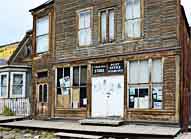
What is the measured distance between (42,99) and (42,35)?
3.81 m

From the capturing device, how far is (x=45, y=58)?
Answer: 782 inches

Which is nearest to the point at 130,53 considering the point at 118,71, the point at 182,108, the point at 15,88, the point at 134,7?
Answer: the point at 118,71

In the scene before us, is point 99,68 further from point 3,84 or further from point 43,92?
point 3,84

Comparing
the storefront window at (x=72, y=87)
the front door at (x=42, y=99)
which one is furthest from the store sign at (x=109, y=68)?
the front door at (x=42, y=99)

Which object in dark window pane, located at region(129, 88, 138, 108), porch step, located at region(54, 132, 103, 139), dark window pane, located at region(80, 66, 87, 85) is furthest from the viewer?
dark window pane, located at region(80, 66, 87, 85)

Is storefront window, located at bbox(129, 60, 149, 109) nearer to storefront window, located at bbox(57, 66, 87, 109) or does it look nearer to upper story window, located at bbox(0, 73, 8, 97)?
storefront window, located at bbox(57, 66, 87, 109)

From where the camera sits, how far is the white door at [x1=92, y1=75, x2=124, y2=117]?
16031 millimetres

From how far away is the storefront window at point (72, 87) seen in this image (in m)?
17.6

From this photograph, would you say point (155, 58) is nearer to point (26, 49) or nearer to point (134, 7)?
point (134, 7)

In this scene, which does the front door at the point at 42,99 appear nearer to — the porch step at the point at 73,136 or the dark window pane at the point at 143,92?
the porch step at the point at 73,136

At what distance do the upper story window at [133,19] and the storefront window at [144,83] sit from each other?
4.56 feet

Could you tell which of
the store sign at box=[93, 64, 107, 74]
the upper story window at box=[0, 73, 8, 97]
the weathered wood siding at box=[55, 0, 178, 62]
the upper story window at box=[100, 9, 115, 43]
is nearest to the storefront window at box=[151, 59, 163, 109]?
the weathered wood siding at box=[55, 0, 178, 62]

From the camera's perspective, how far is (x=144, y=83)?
15.2m

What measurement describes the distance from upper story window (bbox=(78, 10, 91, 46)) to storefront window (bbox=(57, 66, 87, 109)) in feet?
4.65
